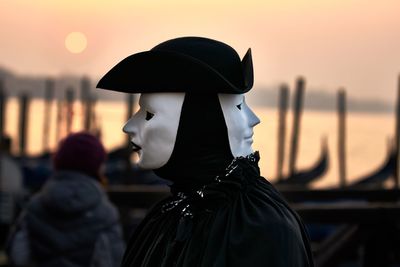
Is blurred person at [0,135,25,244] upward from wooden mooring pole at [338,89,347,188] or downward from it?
upward

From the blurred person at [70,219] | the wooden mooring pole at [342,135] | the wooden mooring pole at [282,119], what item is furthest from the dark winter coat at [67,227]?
the wooden mooring pole at [282,119]

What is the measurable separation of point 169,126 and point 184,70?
0.10 meters

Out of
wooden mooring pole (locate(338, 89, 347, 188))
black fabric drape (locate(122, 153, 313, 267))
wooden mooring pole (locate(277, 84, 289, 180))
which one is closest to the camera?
black fabric drape (locate(122, 153, 313, 267))

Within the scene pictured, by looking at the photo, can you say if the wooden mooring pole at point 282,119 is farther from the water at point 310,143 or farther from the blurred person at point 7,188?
the blurred person at point 7,188

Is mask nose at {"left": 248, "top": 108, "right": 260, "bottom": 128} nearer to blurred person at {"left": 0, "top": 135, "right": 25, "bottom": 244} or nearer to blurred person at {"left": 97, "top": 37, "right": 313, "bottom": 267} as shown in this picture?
blurred person at {"left": 97, "top": 37, "right": 313, "bottom": 267}

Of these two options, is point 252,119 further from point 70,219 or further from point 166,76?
point 70,219

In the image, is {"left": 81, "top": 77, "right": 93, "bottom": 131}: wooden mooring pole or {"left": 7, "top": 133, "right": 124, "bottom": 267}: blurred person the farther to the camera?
{"left": 81, "top": 77, "right": 93, "bottom": 131}: wooden mooring pole

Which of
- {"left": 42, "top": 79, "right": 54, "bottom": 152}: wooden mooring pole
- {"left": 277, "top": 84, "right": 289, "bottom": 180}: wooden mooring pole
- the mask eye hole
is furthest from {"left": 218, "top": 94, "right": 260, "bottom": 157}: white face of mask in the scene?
{"left": 42, "top": 79, "right": 54, "bottom": 152}: wooden mooring pole

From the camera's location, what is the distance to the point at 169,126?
1881 millimetres

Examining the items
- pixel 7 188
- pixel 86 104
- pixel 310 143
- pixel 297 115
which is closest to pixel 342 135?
pixel 297 115

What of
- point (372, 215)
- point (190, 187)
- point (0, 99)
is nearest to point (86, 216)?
point (372, 215)

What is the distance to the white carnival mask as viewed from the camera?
1875mm

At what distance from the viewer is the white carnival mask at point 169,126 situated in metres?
1.88

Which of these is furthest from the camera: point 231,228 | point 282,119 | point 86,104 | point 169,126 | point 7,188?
point 86,104
